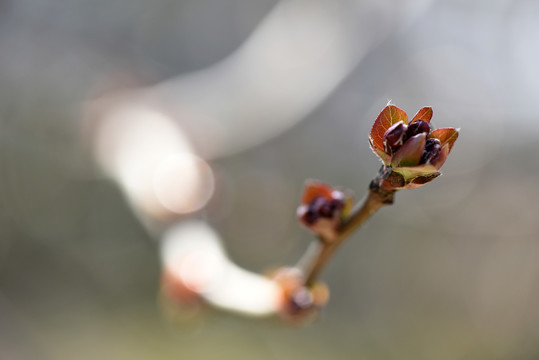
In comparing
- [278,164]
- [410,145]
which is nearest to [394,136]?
[410,145]

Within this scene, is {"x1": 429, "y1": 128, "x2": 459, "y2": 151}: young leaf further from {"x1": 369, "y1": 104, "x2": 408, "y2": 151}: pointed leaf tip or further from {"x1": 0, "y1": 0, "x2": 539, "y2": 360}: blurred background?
{"x1": 0, "y1": 0, "x2": 539, "y2": 360}: blurred background

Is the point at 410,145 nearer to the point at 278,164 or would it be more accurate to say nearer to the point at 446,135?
the point at 446,135

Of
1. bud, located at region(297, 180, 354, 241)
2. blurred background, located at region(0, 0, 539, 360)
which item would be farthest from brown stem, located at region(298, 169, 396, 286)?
blurred background, located at region(0, 0, 539, 360)

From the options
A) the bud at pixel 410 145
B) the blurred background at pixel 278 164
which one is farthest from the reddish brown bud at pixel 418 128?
the blurred background at pixel 278 164

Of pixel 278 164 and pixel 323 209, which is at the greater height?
pixel 278 164

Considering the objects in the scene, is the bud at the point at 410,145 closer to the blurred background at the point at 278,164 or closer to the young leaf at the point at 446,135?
the young leaf at the point at 446,135
